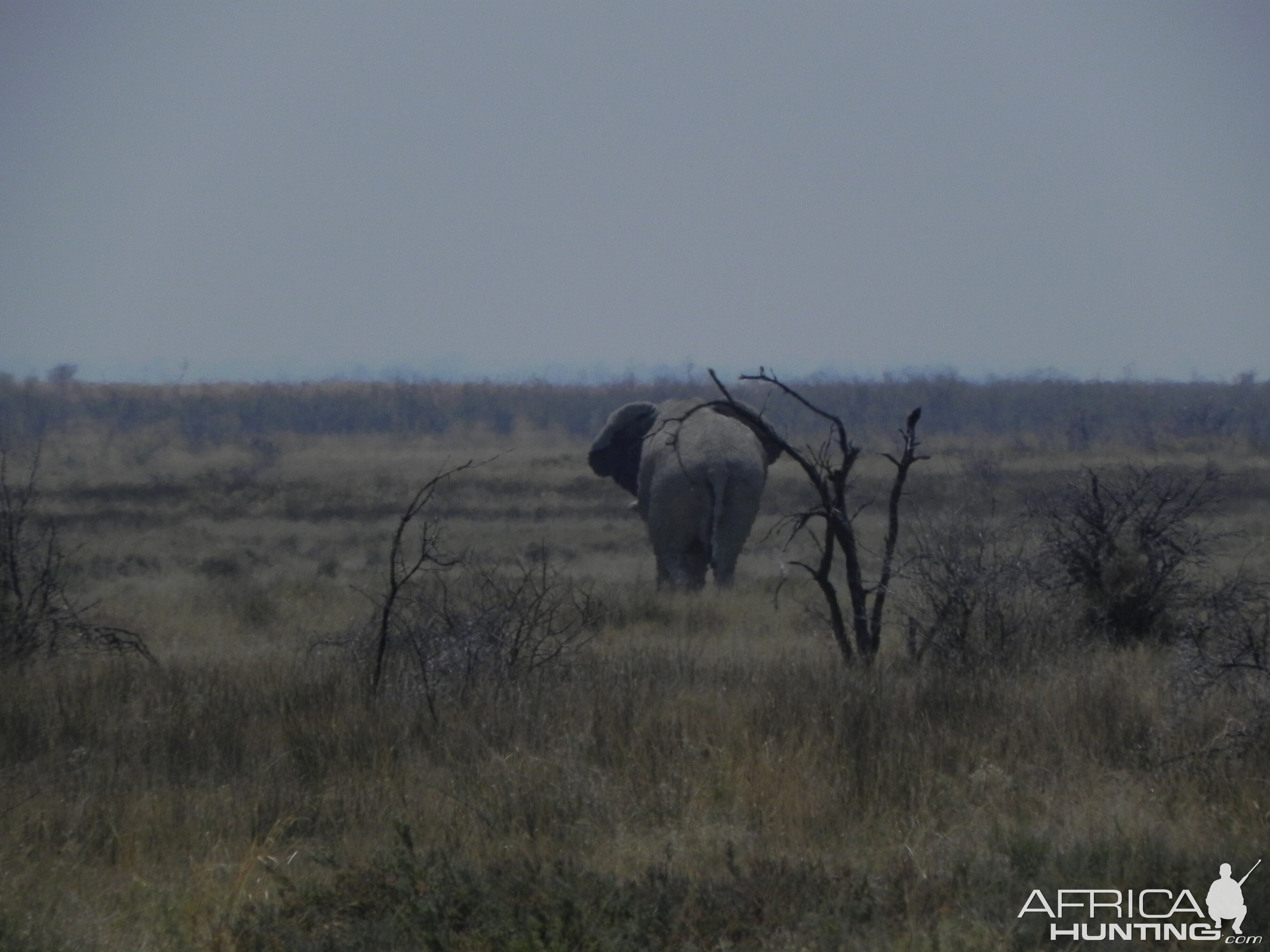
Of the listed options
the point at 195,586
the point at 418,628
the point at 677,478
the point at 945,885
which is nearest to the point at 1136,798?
the point at 945,885

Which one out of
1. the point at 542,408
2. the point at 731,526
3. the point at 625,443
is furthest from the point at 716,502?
the point at 542,408

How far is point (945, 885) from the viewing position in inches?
203

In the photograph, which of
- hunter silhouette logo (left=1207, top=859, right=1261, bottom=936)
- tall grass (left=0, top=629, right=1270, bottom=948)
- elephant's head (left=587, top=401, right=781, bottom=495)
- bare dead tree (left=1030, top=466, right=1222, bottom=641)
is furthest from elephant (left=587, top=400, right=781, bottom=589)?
hunter silhouette logo (left=1207, top=859, right=1261, bottom=936)

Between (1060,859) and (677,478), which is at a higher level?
(677,478)

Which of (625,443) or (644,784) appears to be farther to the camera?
(625,443)

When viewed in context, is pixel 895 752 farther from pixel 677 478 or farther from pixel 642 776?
pixel 677 478

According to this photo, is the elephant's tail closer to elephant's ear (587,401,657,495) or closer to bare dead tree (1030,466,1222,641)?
elephant's ear (587,401,657,495)

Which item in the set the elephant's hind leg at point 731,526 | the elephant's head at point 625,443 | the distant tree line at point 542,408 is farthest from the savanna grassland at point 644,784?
the distant tree line at point 542,408

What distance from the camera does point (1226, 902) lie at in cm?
491

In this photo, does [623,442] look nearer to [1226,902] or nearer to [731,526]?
[731,526]

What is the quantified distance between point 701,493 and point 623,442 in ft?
10.1

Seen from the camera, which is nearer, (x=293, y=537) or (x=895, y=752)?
(x=895, y=752)

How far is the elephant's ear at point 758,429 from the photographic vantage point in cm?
881

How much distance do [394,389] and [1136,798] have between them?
88.0 meters
